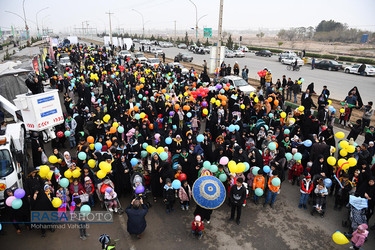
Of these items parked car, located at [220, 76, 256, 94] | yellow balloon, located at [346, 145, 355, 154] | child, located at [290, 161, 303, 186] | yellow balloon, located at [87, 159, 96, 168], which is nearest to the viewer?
yellow balloon, located at [87, 159, 96, 168]

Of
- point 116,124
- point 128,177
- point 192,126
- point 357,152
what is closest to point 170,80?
point 192,126

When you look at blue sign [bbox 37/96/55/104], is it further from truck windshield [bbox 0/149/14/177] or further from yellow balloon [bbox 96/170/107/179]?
yellow balloon [bbox 96/170/107/179]

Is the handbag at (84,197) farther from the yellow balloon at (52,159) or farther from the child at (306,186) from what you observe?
the child at (306,186)

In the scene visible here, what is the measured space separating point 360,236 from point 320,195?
132cm

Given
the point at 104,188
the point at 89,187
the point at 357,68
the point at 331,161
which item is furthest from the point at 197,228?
the point at 357,68

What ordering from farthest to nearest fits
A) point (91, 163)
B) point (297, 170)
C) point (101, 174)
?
1. point (297, 170)
2. point (91, 163)
3. point (101, 174)

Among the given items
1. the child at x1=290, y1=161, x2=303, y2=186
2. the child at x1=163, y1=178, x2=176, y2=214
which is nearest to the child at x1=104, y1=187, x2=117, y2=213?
the child at x1=163, y1=178, x2=176, y2=214

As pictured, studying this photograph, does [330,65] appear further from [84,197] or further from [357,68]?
[84,197]

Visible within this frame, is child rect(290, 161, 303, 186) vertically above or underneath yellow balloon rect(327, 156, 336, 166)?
underneath

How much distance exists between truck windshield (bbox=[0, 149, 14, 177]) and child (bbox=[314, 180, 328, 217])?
24.1 feet

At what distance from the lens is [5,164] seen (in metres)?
6.01

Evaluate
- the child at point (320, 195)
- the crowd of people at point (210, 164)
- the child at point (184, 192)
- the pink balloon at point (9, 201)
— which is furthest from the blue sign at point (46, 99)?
the child at point (320, 195)

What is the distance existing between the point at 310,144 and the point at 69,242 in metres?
6.81

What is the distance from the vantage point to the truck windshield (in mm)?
5883
